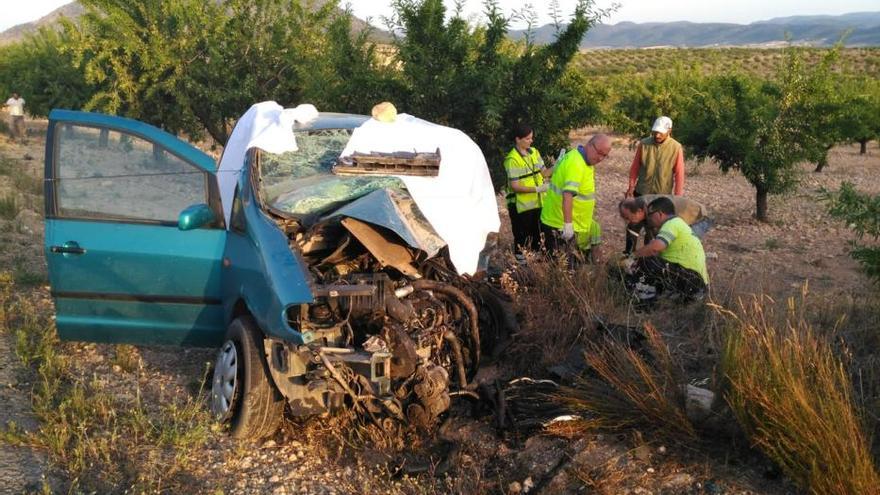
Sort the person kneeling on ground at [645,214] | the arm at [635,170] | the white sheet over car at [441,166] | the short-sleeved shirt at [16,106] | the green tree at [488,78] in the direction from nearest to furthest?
the white sheet over car at [441,166], the person kneeling on ground at [645,214], the arm at [635,170], the green tree at [488,78], the short-sleeved shirt at [16,106]

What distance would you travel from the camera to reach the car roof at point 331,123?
623 centimetres

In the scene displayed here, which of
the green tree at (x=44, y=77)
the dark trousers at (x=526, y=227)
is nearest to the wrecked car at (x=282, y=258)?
the dark trousers at (x=526, y=227)

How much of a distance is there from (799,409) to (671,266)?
273 cm

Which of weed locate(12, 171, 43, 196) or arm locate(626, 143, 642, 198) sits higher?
arm locate(626, 143, 642, 198)

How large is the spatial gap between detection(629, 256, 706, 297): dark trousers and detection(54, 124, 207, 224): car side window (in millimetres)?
3462

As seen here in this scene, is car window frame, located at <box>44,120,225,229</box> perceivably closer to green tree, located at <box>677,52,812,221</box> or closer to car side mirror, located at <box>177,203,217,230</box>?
car side mirror, located at <box>177,203,217,230</box>

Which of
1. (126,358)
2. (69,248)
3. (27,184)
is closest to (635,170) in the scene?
(126,358)

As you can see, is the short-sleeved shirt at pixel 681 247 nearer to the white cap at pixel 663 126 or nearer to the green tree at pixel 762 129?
the white cap at pixel 663 126

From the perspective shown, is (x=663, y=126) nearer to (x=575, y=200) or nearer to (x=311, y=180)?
(x=575, y=200)

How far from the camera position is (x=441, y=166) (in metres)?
5.74

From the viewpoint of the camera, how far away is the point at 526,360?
18.5 ft

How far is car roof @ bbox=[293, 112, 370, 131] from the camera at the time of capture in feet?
20.4

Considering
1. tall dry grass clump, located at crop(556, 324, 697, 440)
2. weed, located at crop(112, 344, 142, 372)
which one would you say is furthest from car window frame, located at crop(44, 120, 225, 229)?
tall dry grass clump, located at crop(556, 324, 697, 440)

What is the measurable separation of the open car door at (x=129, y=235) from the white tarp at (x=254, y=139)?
15 cm
